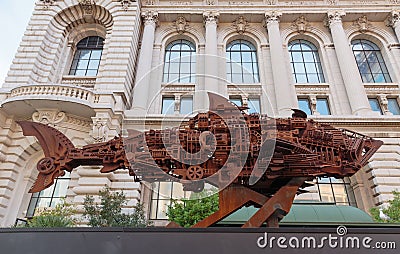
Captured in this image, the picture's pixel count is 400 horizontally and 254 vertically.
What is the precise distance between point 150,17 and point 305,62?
43.0ft

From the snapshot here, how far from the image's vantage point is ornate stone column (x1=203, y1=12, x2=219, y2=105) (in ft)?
61.4

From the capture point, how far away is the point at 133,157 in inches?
223

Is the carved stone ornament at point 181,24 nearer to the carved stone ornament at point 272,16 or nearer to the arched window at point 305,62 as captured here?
the carved stone ornament at point 272,16

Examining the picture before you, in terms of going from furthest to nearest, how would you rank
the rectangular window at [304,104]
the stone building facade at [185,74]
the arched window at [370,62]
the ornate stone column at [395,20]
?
the ornate stone column at [395,20], the arched window at [370,62], the rectangular window at [304,104], the stone building facade at [185,74]

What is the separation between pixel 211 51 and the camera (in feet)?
67.4

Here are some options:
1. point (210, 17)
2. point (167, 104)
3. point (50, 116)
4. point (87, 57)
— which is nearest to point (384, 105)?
point (210, 17)

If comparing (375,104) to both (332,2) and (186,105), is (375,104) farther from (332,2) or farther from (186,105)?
(186,105)

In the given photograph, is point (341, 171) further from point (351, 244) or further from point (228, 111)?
point (228, 111)

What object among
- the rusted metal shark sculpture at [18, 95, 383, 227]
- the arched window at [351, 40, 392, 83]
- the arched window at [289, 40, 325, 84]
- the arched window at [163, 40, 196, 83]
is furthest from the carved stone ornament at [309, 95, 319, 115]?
the rusted metal shark sculpture at [18, 95, 383, 227]

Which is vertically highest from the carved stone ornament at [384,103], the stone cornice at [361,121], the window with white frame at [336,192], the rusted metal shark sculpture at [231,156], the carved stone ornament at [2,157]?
the carved stone ornament at [384,103]

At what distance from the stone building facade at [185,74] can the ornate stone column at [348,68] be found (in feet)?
0.25

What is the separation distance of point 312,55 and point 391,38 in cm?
616

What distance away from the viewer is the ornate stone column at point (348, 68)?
58.6ft

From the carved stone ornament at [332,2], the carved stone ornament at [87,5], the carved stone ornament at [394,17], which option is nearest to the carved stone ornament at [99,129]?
the carved stone ornament at [87,5]
